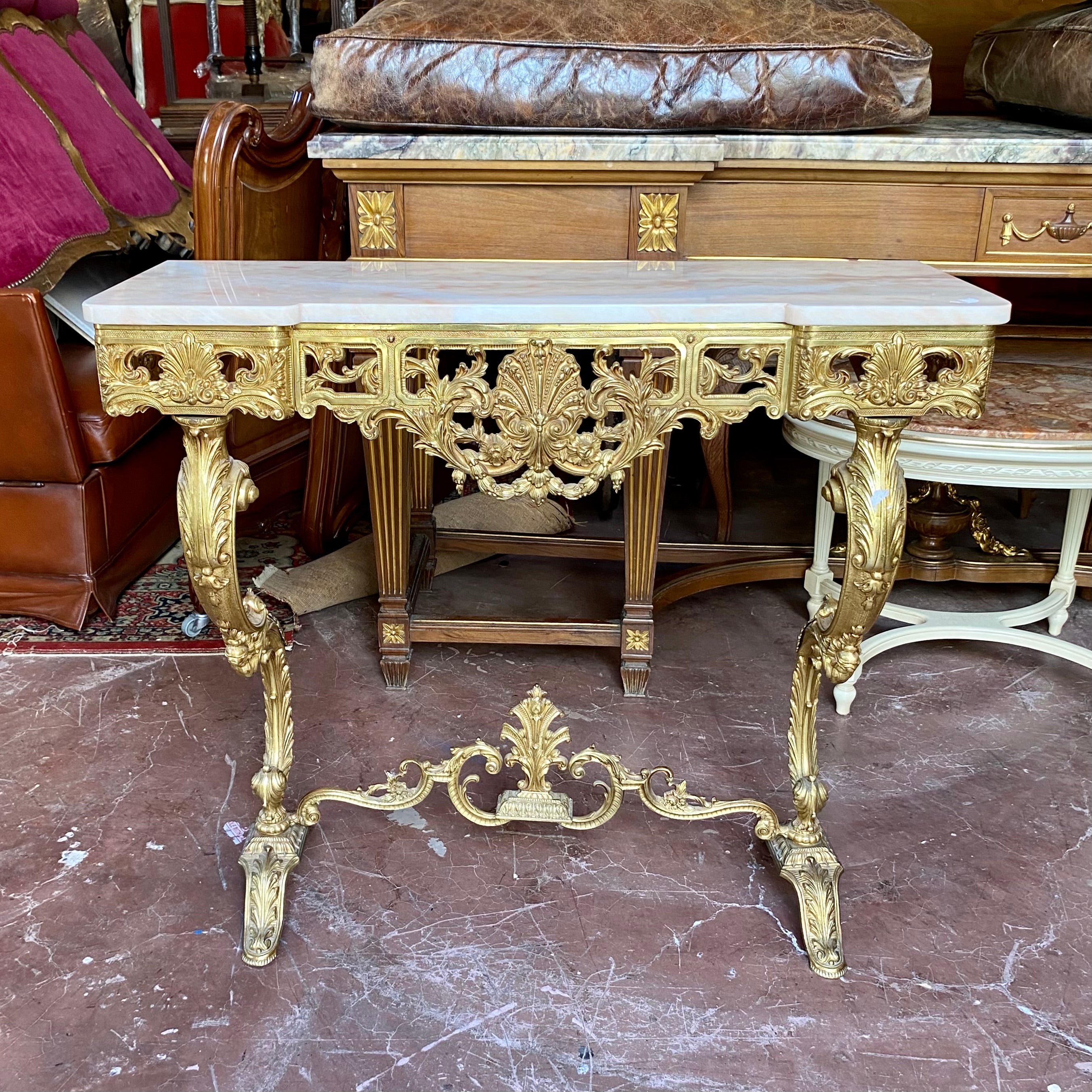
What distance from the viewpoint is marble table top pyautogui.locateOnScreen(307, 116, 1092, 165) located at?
1.54 metres

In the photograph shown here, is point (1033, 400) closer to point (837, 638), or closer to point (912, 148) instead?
point (912, 148)

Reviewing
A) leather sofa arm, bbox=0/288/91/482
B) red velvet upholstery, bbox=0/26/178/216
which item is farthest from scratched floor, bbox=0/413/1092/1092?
red velvet upholstery, bbox=0/26/178/216

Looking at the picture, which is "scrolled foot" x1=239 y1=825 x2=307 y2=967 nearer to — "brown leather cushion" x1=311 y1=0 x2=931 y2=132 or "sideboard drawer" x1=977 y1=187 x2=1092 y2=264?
"brown leather cushion" x1=311 y1=0 x2=931 y2=132

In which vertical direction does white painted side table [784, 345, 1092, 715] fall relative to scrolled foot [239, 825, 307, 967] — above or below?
above

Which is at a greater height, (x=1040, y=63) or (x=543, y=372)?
(x=1040, y=63)

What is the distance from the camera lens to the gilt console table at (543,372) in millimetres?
1089

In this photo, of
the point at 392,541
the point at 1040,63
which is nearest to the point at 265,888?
the point at 392,541

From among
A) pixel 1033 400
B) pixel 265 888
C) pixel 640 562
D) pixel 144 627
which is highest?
pixel 1033 400

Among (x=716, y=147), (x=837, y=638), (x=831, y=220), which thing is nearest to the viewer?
(x=837, y=638)

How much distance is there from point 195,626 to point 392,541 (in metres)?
0.56

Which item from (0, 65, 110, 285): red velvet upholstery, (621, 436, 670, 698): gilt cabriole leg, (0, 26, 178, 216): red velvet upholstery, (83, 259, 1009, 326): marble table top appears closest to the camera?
(83, 259, 1009, 326): marble table top

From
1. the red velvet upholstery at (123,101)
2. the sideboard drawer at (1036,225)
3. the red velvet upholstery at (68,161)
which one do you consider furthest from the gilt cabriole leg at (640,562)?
the red velvet upholstery at (123,101)

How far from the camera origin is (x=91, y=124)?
8.72 feet

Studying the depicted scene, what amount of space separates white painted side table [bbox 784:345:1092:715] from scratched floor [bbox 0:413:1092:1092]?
12cm
